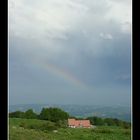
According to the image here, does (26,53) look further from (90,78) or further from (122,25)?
(122,25)

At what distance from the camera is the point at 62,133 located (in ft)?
3.88

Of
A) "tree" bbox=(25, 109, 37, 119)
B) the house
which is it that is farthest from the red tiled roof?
"tree" bbox=(25, 109, 37, 119)

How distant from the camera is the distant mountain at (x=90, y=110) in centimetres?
117

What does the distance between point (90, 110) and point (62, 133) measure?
0.53 feet

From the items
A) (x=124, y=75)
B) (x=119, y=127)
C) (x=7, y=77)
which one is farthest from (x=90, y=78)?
(x=7, y=77)

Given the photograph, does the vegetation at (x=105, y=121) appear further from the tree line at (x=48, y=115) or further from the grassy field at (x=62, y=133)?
the tree line at (x=48, y=115)

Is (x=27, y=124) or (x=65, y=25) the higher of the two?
(x=65, y=25)

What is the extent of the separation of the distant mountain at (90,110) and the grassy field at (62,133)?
0.17 feet

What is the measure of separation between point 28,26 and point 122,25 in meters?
0.43

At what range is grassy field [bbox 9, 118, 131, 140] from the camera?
1.17 meters

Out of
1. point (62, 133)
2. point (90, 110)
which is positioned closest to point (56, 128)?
point (62, 133)

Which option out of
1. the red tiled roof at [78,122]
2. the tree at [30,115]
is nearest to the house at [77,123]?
the red tiled roof at [78,122]

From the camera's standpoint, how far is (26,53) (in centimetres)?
122

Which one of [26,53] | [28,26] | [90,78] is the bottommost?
[90,78]
